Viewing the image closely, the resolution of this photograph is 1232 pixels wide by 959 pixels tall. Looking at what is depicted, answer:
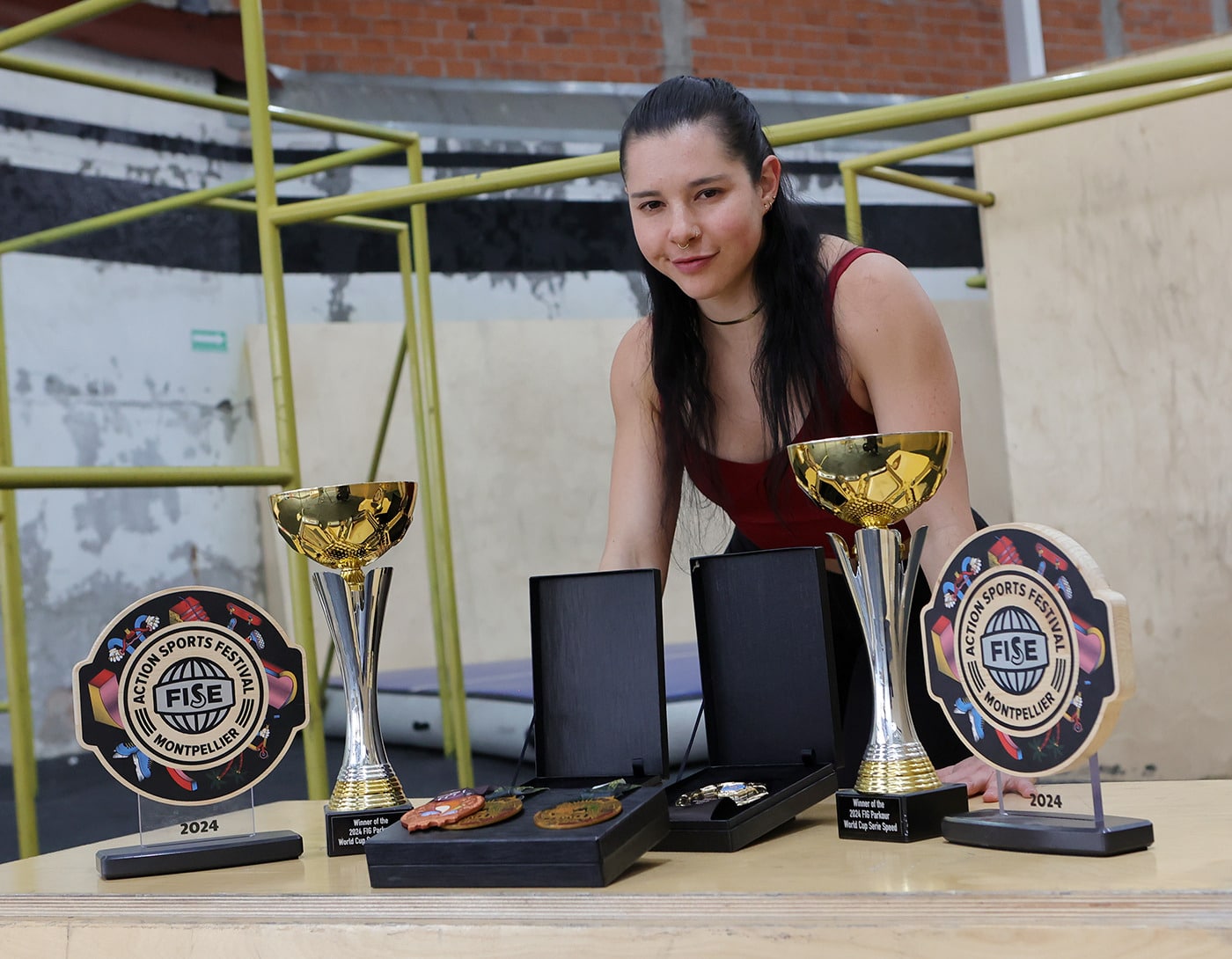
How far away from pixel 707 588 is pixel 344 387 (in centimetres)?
375

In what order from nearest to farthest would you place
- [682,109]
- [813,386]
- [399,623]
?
[682,109]
[813,386]
[399,623]

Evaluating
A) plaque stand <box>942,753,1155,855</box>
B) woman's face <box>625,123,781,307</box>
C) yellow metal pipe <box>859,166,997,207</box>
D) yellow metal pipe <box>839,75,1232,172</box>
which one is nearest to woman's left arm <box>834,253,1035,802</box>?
woman's face <box>625,123,781,307</box>

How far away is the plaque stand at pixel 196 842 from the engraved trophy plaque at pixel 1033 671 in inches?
19.1

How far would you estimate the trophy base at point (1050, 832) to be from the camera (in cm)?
75

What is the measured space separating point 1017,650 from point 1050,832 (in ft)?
0.35

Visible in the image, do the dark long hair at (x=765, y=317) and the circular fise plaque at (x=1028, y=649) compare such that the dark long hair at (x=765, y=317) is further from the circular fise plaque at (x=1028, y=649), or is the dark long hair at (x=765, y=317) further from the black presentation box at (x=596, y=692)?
the circular fise plaque at (x=1028, y=649)

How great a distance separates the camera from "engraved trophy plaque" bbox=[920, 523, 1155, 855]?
0.74 meters

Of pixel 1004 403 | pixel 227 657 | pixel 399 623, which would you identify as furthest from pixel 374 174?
pixel 227 657

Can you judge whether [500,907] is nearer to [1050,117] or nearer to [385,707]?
[1050,117]

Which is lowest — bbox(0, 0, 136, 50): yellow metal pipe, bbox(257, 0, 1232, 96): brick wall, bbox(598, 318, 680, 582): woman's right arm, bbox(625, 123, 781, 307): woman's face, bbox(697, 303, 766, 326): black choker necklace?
bbox(598, 318, 680, 582): woman's right arm

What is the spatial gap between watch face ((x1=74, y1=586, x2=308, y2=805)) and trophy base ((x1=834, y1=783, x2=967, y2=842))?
412mm

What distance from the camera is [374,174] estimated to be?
486 centimetres

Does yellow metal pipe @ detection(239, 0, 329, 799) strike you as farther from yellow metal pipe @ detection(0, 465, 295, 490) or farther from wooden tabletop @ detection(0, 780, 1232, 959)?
wooden tabletop @ detection(0, 780, 1232, 959)

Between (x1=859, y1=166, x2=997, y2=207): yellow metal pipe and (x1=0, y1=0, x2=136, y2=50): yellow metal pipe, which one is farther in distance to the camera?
(x1=859, y1=166, x2=997, y2=207): yellow metal pipe
